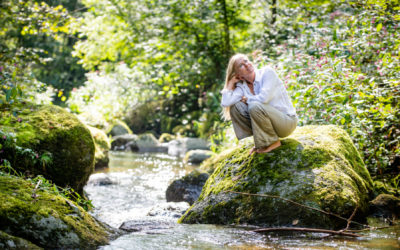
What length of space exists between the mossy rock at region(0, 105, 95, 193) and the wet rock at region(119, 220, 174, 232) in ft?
6.76

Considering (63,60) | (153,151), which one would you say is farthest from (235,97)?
(63,60)

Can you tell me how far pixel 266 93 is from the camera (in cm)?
467

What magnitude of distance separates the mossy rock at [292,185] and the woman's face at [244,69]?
1.02 metres

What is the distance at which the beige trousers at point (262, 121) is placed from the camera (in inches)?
183

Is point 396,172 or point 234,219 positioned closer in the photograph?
point 234,219

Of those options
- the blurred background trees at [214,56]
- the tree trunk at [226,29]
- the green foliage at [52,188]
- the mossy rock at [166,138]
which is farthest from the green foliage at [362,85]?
the mossy rock at [166,138]

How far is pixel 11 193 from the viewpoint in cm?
323

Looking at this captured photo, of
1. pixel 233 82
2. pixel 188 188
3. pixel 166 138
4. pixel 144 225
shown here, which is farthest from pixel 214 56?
pixel 144 225

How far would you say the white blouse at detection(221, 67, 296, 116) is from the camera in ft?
15.4

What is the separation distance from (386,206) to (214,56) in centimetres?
1023

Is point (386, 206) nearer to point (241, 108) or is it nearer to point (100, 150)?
point (241, 108)

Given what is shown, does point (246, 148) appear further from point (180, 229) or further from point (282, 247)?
point (282, 247)

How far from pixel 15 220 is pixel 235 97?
9.69ft

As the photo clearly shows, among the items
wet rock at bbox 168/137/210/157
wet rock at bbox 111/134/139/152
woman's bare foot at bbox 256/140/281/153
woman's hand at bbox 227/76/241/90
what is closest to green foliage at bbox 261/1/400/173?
woman's bare foot at bbox 256/140/281/153
